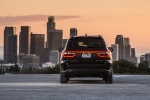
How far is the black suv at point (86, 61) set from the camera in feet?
79.2

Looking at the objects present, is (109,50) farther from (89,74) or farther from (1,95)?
(1,95)

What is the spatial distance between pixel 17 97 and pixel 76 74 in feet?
26.1

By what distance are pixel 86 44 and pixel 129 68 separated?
122ft

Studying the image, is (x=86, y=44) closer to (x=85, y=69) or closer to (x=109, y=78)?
(x=85, y=69)

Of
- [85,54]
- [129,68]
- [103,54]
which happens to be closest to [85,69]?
[85,54]

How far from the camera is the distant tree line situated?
5644 cm

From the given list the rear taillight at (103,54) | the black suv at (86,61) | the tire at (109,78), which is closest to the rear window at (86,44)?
the black suv at (86,61)

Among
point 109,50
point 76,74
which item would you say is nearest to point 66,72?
point 76,74

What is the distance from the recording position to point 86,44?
25.0 meters

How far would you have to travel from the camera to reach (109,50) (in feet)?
81.5

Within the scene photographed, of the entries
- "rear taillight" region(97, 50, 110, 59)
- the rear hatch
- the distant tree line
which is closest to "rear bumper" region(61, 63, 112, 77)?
the rear hatch

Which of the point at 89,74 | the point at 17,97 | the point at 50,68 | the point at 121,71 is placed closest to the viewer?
the point at 17,97

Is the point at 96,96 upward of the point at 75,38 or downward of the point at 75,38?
downward

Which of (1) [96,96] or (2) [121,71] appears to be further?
(2) [121,71]
